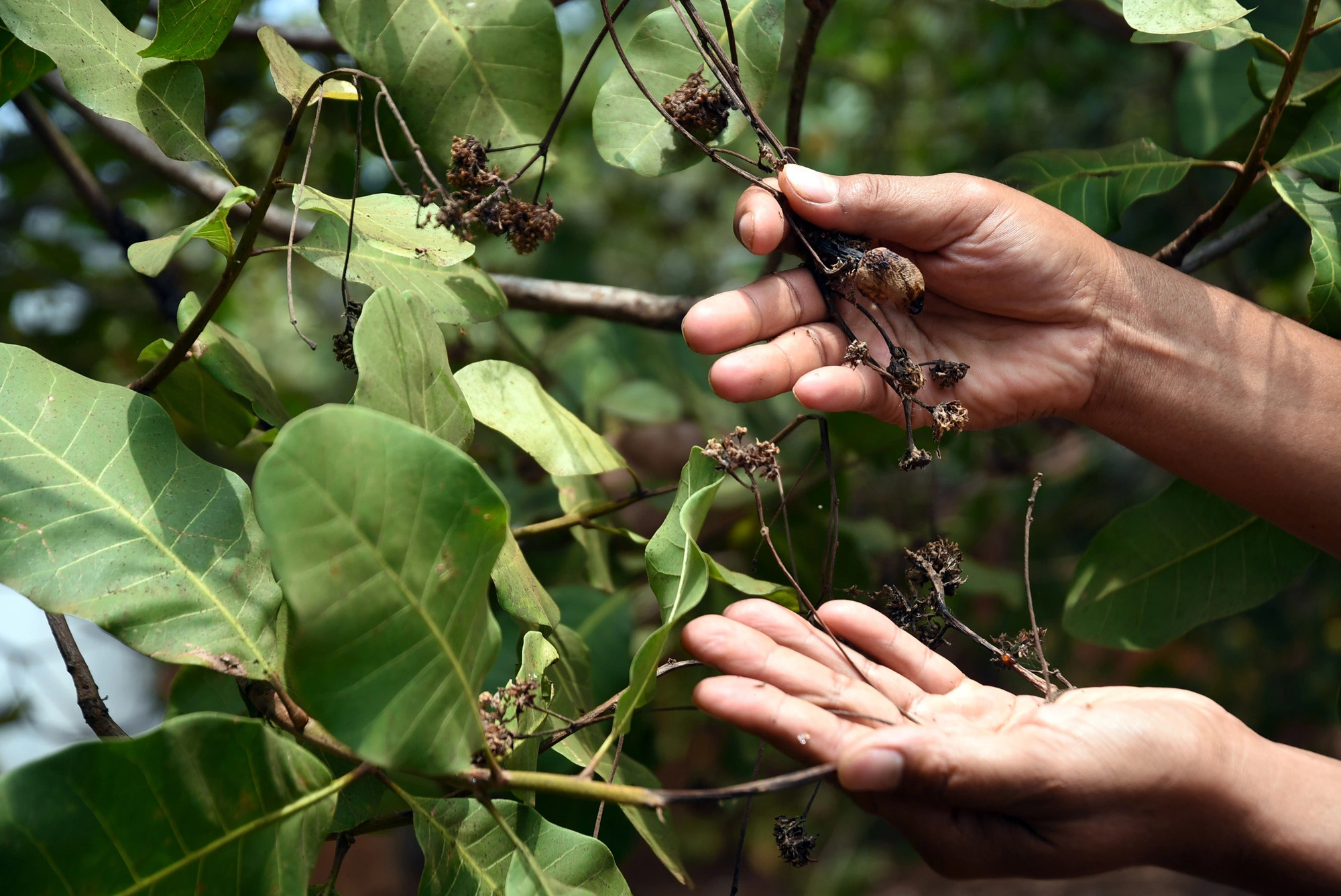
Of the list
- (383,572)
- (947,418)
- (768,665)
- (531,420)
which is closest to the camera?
(383,572)

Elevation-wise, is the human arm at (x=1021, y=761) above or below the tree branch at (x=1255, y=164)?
below

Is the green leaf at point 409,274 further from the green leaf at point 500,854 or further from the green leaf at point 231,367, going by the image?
the green leaf at point 500,854

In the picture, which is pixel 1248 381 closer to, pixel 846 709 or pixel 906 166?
pixel 846 709

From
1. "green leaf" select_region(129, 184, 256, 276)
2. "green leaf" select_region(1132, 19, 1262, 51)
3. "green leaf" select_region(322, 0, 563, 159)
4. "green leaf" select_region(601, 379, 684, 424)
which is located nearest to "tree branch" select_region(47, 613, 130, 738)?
"green leaf" select_region(129, 184, 256, 276)

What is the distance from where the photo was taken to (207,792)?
2.10ft

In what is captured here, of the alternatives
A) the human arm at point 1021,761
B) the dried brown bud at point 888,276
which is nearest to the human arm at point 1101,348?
the dried brown bud at point 888,276

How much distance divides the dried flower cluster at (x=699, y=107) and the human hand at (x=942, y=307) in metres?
0.09

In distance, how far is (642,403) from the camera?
1755 mm

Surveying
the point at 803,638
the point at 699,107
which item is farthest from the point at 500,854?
the point at 699,107

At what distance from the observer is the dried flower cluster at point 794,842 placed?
2.77 feet

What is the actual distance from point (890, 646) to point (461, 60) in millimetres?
830

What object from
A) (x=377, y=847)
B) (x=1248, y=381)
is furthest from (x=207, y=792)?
(x=377, y=847)

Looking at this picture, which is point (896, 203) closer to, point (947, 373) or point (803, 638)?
point (947, 373)

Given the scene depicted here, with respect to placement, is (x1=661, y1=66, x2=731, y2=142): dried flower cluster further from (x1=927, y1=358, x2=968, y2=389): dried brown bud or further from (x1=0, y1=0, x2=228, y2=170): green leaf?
(x1=0, y1=0, x2=228, y2=170): green leaf
